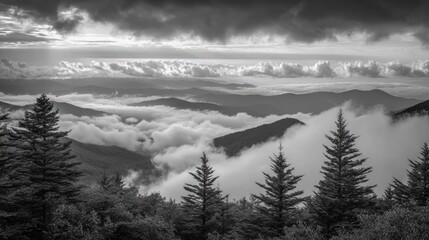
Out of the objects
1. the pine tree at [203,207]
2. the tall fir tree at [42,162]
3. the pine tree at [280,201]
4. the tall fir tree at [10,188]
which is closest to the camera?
the tall fir tree at [10,188]

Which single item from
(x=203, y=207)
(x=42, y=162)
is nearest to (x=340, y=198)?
(x=203, y=207)

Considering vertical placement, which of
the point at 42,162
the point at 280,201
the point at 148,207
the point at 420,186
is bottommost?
the point at 148,207

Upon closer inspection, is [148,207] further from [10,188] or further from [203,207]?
[10,188]

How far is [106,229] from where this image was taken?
3152 centimetres

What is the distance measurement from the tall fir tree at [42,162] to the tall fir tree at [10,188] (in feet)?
2.64

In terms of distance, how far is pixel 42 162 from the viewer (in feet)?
104

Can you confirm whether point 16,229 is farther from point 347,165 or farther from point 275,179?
point 347,165

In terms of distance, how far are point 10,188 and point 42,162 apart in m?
3.23

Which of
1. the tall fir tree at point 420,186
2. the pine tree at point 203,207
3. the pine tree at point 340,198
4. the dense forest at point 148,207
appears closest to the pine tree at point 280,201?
the dense forest at point 148,207

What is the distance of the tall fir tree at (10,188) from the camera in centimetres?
2830

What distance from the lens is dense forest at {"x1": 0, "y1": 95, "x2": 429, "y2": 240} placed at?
2714cm

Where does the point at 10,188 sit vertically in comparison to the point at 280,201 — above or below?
above

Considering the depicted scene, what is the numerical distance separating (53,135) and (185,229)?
2199cm

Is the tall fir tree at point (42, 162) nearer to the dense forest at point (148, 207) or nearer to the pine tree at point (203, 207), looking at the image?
the dense forest at point (148, 207)
